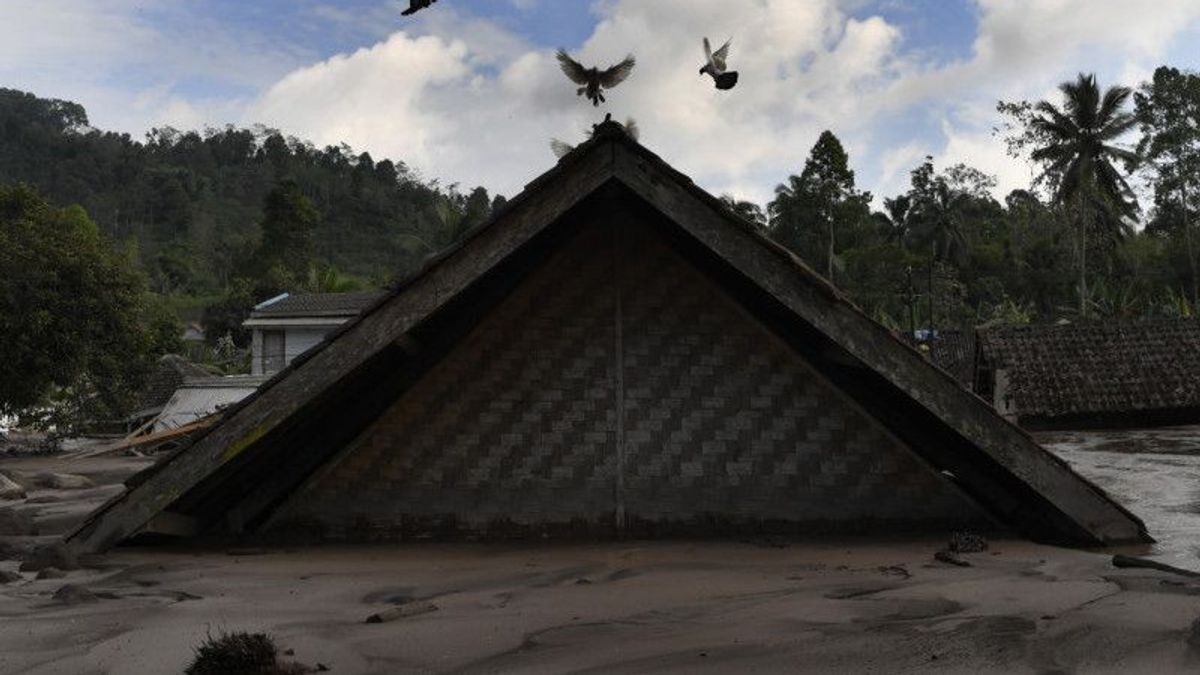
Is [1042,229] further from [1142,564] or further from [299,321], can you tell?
[1142,564]

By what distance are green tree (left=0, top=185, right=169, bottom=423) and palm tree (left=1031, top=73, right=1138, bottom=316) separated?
3468 cm

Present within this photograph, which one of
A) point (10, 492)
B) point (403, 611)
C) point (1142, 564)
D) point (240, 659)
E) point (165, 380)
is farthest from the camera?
point (165, 380)

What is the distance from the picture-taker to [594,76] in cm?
490

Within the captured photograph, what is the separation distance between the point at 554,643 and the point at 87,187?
88.2 meters

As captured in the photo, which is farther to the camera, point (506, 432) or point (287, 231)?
point (287, 231)

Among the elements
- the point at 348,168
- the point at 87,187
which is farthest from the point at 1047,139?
the point at 87,187

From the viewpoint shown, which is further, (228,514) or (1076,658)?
(228,514)

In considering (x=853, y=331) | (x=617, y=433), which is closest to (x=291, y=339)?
(x=617, y=433)

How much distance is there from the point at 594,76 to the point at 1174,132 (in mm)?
48022

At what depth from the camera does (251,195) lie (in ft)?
286

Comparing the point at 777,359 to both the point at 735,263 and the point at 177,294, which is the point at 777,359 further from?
the point at 177,294

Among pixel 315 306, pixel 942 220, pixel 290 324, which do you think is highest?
pixel 942 220

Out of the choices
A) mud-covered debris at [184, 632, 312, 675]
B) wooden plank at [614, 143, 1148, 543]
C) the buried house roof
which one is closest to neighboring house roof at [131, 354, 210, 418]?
the buried house roof

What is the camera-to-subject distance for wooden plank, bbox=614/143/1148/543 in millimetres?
4836
